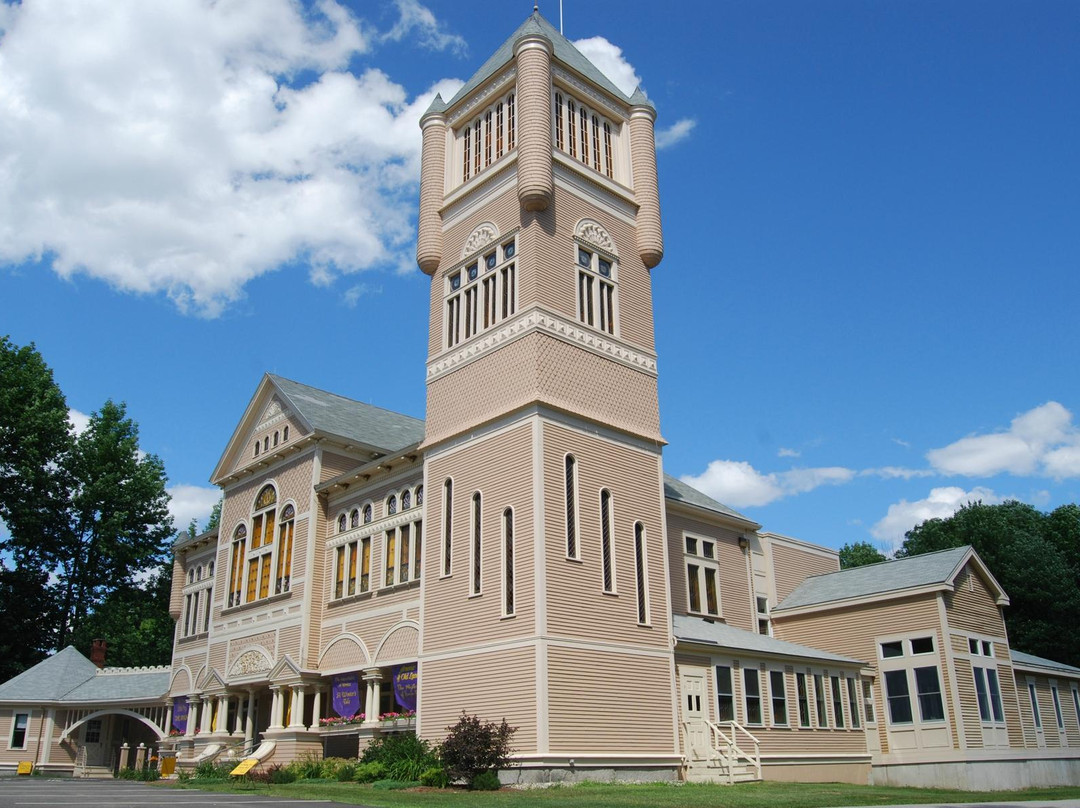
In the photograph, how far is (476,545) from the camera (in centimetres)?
2750

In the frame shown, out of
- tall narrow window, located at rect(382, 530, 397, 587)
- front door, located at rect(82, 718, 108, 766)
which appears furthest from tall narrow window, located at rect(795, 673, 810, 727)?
front door, located at rect(82, 718, 108, 766)

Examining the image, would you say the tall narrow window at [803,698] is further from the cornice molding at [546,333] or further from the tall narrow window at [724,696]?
the cornice molding at [546,333]

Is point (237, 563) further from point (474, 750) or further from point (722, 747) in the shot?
point (722, 747)

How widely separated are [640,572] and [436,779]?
338 inches

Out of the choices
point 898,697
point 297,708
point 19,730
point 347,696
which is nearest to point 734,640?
point 898,697

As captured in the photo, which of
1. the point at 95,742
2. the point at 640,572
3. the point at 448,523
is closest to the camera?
the point at 640,572

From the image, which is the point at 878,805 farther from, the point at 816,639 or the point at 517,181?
the point at 517,181

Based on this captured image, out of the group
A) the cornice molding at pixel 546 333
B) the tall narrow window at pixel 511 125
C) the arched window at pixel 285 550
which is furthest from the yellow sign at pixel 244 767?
the tall narrow window at pixel 511 125

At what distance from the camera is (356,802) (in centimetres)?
1850

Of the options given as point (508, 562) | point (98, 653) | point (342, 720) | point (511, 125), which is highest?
point (511, 125)

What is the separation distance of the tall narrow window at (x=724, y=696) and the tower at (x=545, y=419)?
7.83ft

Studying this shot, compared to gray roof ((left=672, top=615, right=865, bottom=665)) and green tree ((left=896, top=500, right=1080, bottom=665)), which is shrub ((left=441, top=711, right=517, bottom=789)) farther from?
green tree ((left=896, top=500, right=1080, bottom=665))

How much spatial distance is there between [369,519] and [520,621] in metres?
10.6

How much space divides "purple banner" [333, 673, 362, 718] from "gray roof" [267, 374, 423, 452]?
962 centimetres
